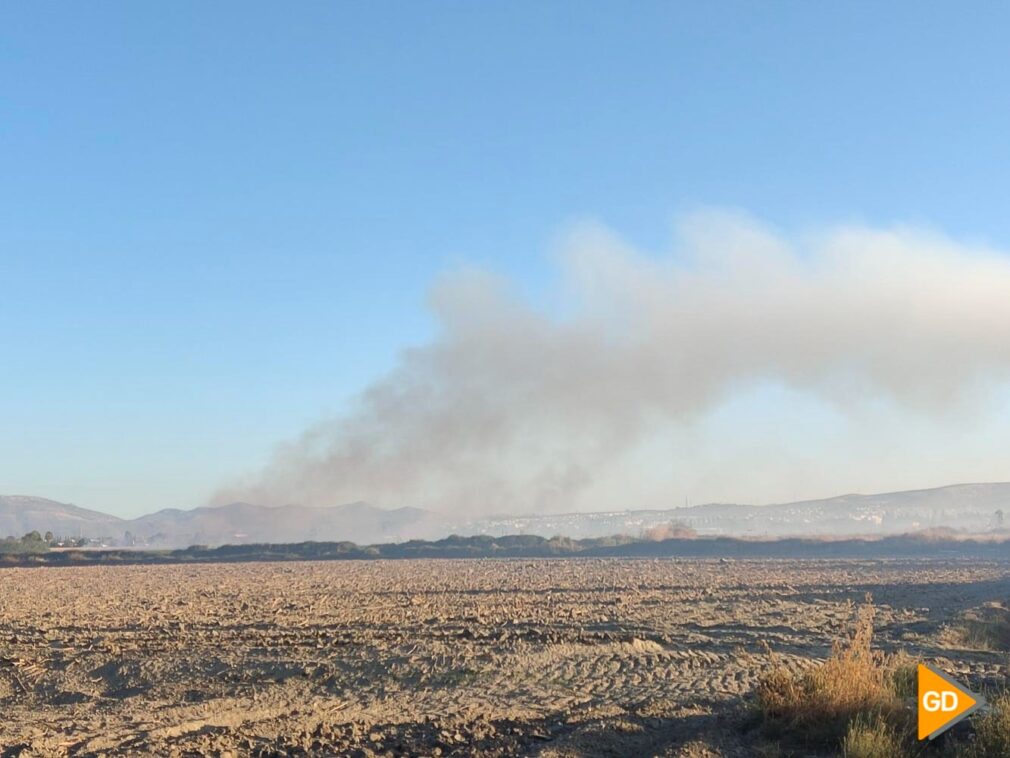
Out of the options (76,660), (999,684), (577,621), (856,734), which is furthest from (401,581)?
(856,734)

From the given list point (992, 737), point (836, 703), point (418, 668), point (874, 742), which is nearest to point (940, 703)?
point (992, 737)

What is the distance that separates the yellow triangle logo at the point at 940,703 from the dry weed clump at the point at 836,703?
254mm

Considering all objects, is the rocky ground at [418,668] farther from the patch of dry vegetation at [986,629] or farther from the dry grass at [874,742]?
the dry grass at [874,742]

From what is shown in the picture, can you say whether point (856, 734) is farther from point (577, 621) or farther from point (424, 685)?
point (577, 621)

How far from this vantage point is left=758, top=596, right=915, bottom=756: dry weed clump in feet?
34.3

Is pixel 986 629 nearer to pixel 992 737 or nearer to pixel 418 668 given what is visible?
pixel 418 668

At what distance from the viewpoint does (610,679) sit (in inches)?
623

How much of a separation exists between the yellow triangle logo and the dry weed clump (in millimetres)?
254

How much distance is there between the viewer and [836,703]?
36.1 feet

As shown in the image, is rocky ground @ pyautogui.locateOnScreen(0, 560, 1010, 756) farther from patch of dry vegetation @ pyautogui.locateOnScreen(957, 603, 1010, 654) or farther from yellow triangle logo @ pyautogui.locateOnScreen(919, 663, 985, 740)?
yellow triangle logo @ pyautogui.locateOnScreen(919, 663, 985, 740)

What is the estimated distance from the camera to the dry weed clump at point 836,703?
412 inches

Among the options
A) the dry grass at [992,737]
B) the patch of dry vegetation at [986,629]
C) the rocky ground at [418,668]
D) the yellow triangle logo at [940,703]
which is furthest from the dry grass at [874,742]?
the patch of dry vegetation at [986,629]

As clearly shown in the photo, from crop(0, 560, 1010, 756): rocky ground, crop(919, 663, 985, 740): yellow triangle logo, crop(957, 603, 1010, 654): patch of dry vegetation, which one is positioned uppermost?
crop(919, 663, 985, 740): yellow triangle logo

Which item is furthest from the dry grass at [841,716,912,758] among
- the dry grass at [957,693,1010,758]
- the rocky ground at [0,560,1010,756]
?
the rocky ground at [0,560,1010,756]
